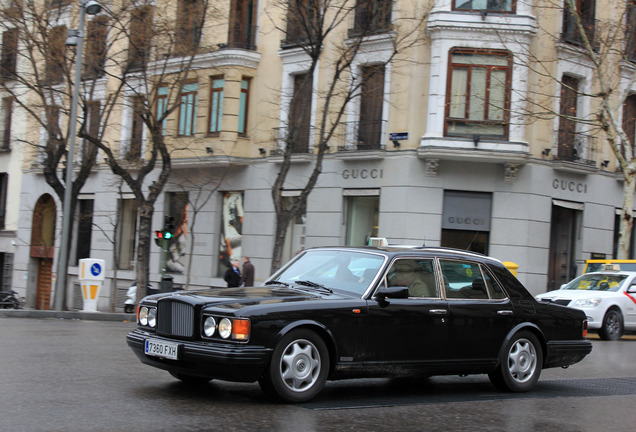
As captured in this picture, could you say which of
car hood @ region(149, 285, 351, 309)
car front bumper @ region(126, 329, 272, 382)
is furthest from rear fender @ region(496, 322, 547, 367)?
car front bumper @ region(126, 329, 272, 382)

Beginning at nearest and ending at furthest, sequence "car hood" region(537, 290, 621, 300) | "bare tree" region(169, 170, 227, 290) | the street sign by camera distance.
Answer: "car hood" region(537, 290, 621, 300), the street sign, "bare tree" region(169, 170, 227, 290)

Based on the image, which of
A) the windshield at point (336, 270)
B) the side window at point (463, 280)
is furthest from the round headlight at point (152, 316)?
the side window at point (463, 280)

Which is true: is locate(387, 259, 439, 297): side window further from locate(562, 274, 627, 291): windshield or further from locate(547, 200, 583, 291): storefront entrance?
locate(547, 200, 583, 291): storefront entrance

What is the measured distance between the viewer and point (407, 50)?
83.8ft

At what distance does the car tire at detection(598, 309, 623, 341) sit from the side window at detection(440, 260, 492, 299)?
11263 millimetres

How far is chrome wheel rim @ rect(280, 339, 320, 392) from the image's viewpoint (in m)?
7.21

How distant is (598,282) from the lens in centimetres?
2042

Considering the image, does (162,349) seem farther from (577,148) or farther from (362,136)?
(577,148)

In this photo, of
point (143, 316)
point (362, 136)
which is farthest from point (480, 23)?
point (143, 316)

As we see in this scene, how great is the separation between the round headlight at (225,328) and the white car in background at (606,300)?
1308 centimetres

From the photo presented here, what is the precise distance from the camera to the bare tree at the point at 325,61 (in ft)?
78.1

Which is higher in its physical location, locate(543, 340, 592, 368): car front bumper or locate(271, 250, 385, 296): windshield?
locate(271, 250, 385, 296): windshield

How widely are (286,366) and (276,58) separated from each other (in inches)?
888

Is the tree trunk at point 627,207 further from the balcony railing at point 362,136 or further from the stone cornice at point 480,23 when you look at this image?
the balcony railing at point 362,136
